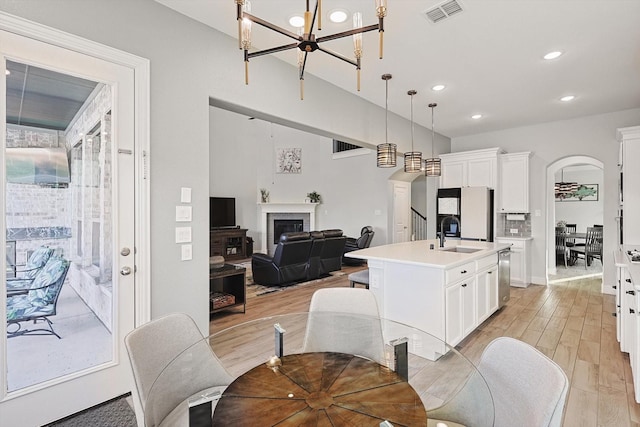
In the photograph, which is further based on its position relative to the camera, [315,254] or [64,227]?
[315,254]

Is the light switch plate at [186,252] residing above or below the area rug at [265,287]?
above

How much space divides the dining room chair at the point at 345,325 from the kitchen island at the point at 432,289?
3.22 ft

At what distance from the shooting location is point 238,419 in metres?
1.03

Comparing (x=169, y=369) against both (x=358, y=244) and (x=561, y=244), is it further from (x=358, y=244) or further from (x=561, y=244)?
(x=561, y=244)

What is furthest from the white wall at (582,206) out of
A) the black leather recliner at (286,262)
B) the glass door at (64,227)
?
the glass door at (64,227)

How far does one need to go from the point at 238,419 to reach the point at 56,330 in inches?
67.5

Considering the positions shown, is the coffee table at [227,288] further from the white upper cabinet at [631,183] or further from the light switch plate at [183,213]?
the white upper cabinet at [631,183]

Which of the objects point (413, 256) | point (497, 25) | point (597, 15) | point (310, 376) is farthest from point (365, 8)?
point (310, 376)

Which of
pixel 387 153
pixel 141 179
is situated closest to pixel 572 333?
pixel 387 153

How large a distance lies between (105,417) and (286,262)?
3.57 meters

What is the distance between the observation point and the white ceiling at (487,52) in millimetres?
2512

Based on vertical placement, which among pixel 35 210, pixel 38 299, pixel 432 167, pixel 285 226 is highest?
pixel 432 167

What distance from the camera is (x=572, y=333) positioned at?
3498 mm

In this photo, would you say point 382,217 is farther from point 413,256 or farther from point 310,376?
point 310,376
